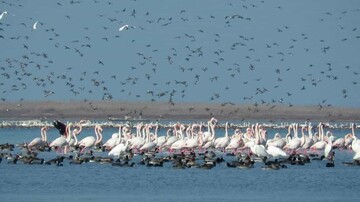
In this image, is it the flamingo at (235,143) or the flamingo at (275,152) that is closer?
the flamingo at (275,152)

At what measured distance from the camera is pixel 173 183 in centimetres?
4131

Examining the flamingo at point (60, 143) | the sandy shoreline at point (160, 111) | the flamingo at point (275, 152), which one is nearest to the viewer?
the flamingo at point (275, 152)

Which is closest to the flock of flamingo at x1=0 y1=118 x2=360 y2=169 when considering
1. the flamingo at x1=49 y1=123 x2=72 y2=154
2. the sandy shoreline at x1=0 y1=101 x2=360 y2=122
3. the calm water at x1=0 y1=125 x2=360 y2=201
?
the flamingo at x1=49 y1=123 x2=72 y2=154

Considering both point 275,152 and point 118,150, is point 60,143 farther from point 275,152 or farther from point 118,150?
point 275,152

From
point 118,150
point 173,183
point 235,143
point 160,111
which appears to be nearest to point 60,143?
point 118,150

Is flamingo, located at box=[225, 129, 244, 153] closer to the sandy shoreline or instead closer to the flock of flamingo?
the flock of flamingo

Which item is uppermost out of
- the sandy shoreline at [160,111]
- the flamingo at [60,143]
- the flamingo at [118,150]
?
the sandy shoreline at [160,111]

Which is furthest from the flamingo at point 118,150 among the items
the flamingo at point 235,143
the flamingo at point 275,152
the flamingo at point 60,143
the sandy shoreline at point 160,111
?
the sandy shoreline at point 160,111

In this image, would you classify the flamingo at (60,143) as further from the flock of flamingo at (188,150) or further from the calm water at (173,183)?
the calm water at (173,183)

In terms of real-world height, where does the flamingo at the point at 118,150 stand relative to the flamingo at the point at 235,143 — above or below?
below

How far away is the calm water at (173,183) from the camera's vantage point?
38281mm

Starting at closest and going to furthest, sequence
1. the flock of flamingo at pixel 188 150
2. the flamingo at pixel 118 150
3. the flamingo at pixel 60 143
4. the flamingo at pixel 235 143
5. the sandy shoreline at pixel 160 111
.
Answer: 1. the flock of flamingo at pixel 188 150
2. the flamingo at pixel 118 150
3. the flamingo at pixel 60 143
4. the flamingo at pixel 235 143
5. the sandy shoreline at pixel 160 111

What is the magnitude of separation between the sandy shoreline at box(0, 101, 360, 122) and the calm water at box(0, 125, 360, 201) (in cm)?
5938

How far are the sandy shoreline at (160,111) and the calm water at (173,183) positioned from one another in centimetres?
5938
